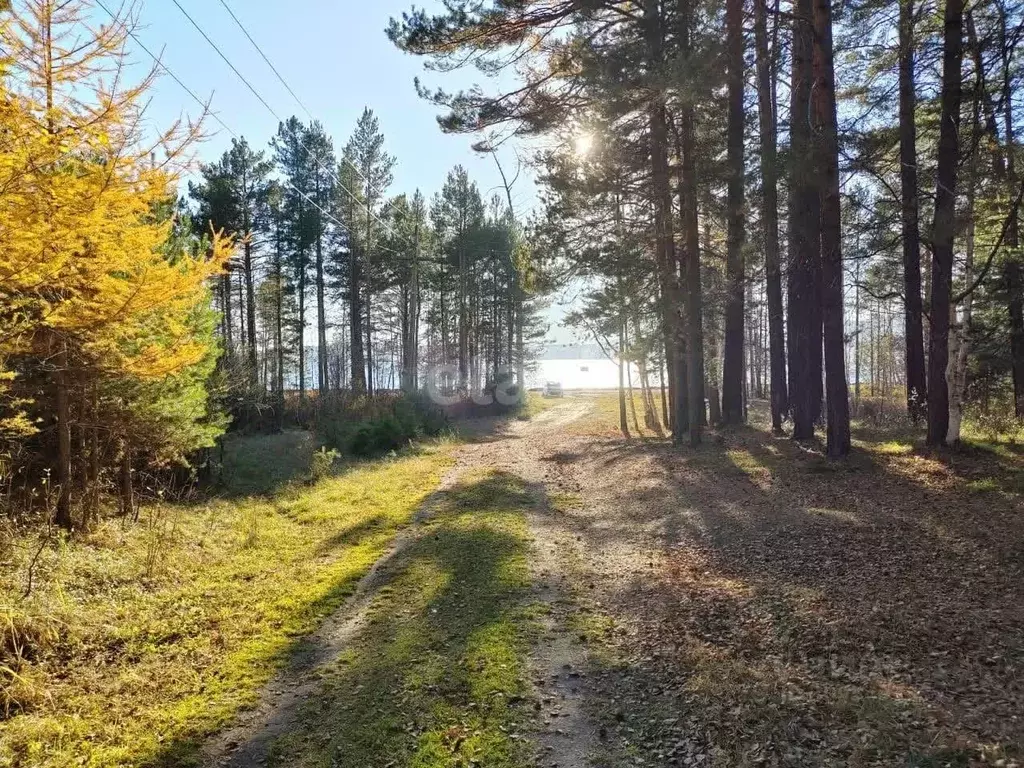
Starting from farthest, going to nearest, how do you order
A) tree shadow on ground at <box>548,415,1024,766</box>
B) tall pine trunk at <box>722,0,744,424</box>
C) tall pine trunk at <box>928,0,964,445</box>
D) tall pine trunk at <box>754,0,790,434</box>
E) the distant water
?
the distant water < tall pine trunk at <box>722,0,744,424</box> < tall pine trunk at <box>754,0,790,434</box> < tall pine trunk at <box>928,0,964,445</box> < tree shadow on ground at <box>548,415,1024,766</box>

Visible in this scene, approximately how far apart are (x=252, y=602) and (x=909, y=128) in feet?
49.2

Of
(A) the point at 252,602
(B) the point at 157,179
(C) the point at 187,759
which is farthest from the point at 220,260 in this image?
(C) the point at 187,759

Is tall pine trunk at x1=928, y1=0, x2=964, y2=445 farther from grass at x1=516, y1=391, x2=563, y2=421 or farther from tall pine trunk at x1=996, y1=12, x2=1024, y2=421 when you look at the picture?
grass at x1=516, y1=391, x2=563, y2=421

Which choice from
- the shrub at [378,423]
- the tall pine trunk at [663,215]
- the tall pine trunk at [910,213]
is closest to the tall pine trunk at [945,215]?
the tall pine trunk at [910,213]

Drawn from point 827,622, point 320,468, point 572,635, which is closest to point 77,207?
point 572,635

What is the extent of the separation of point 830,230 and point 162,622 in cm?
1162

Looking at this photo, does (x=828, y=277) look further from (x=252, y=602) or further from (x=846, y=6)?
(x=252, y=602)

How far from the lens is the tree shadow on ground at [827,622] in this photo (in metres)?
3.57

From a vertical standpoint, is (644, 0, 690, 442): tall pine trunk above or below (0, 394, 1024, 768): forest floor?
above

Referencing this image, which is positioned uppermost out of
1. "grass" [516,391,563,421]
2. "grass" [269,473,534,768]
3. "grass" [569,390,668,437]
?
"grass" [516,391,563,421]

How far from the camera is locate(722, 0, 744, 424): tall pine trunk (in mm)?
13078

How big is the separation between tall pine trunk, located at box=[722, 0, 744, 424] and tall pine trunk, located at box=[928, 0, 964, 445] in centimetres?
370

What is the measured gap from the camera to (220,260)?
21.8 feet

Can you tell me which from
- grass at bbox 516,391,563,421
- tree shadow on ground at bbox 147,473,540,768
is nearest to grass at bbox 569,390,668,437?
grass at bbox 516,391,563,421
